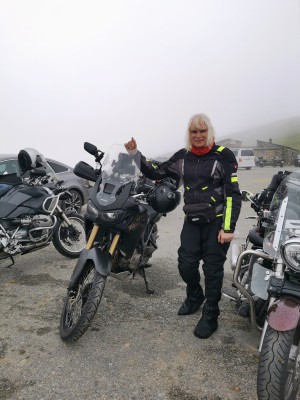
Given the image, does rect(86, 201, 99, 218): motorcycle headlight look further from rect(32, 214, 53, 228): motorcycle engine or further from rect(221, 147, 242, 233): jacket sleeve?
rect(32, 214, 53, 228): motorcycle engine

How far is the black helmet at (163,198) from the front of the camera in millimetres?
3090

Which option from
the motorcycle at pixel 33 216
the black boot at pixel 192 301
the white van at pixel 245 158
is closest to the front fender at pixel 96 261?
the black boot at pixel 192 301

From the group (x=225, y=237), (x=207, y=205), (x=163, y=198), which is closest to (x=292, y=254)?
(x=225, y=237)

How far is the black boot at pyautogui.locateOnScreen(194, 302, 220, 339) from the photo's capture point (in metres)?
3.09

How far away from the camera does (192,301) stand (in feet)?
11.7

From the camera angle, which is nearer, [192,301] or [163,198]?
[163,198]

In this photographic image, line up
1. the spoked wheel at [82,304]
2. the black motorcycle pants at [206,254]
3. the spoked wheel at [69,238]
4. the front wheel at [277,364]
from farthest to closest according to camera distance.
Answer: the spoked wheel at [69,238], the black motorcycle pants at [206,254], the spoked wheel at [82,304], the front wheel at [277,364]

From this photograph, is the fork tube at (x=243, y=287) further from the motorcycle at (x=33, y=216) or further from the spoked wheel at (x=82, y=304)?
the motorcycle at (x=33, y=216)

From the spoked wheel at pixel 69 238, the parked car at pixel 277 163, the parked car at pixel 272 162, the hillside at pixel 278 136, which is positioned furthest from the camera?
the hillside at pixel 278 136

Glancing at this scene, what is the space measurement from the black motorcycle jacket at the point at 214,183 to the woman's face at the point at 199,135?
11 cm

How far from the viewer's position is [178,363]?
8.93ft

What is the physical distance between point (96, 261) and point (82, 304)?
1.29ft

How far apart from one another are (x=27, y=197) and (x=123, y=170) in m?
1.72

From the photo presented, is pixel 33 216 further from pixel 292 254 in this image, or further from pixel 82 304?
pixel 292 254
